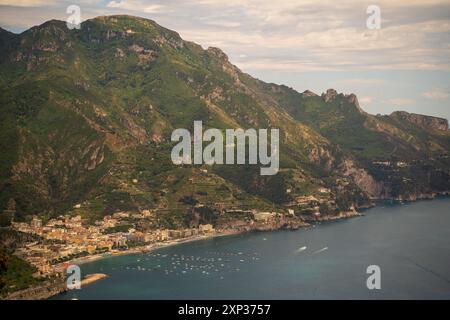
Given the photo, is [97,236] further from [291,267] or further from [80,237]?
[291,267]

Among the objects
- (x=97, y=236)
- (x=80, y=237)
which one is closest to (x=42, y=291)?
(x=80, y=237)

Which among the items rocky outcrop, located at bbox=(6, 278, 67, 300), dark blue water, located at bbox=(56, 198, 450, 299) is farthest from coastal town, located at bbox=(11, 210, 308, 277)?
rocky outcrop, located at bbox=(6, 278, 67, 300)

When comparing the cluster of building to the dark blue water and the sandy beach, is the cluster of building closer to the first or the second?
the sandy beach

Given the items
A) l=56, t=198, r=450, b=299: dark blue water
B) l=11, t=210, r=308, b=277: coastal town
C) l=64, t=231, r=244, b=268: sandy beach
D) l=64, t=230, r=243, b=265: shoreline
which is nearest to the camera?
l=56, t=198, r=450, b=299: dark blue water

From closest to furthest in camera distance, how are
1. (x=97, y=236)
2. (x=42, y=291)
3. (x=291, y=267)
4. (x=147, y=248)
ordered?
(x=42, y=291) → (x=291, y=267) → (x=147, y=248) → (x=97, y=236)

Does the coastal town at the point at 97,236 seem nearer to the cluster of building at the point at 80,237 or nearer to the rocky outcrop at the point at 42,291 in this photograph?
the cluster of building at the point at 80,237
